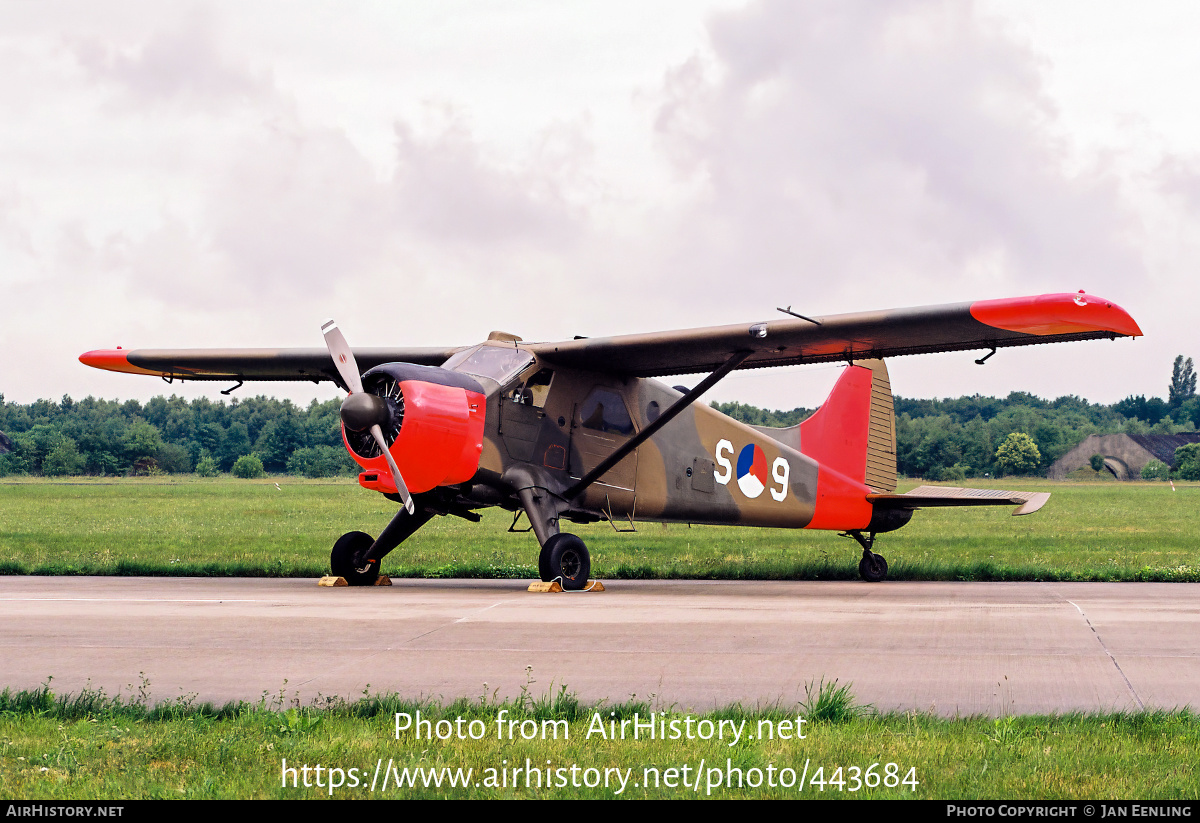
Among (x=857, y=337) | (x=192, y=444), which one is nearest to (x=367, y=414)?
(x=857, y=337)

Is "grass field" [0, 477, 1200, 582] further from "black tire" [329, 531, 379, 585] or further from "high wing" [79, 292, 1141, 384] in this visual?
"high wing" [79, 292, 1141, 384]

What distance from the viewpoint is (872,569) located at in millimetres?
17766

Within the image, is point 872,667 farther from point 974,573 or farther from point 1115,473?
point 1115,473

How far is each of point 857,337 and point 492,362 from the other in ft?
15.7

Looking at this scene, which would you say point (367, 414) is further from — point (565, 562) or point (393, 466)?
point (565, 562)

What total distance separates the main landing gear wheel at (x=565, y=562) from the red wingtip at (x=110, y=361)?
8893mm

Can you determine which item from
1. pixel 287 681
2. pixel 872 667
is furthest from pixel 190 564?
pixel 872 667

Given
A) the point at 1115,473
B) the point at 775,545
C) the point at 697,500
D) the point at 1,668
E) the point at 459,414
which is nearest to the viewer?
the point at 1,668

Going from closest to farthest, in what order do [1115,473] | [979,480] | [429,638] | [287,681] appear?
[287,681] → [429,638] → [979,480] → [1115,473]

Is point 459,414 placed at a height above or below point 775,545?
above

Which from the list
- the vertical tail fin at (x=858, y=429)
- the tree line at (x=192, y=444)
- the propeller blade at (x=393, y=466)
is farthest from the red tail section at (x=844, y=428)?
the tree line at (x=192, y=444)

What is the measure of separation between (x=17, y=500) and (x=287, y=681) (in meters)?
51.3

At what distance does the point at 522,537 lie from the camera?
31453mm

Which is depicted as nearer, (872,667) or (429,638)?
(872,667)
